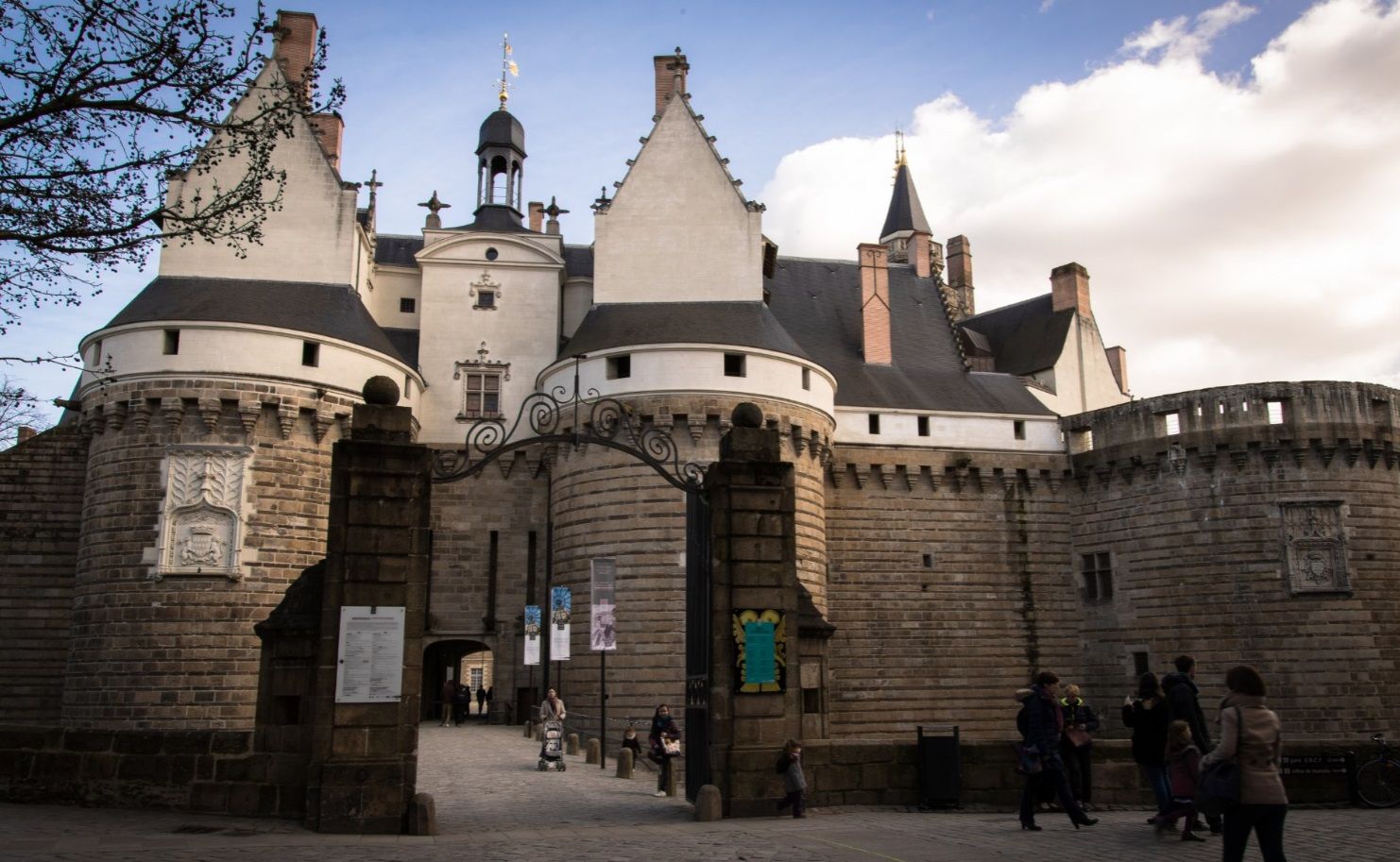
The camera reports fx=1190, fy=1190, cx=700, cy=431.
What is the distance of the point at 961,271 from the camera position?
160ft

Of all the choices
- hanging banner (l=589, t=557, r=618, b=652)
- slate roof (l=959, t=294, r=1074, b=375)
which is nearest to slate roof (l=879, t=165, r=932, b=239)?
slate roof (l=959, t=294, r=1074, b=375)

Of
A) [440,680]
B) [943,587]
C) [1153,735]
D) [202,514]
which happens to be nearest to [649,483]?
[202,514]

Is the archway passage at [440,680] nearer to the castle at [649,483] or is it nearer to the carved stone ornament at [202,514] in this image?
the castle at [649,483]

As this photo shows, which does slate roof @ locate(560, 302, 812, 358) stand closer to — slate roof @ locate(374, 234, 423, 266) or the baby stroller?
slate roof @ locate(374, 234, 423, 266)

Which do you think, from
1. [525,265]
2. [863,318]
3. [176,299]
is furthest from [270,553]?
[863,318]

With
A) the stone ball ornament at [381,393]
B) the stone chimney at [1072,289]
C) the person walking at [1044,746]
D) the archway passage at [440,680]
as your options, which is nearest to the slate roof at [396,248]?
the archway passage at [440,680]

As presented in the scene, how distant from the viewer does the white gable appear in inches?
1073

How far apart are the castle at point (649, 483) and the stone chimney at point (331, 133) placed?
0.79ft

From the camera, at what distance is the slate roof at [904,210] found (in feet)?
176

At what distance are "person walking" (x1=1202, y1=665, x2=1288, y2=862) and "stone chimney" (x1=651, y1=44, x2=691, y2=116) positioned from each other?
936 inches

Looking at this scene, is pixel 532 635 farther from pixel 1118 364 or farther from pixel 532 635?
pixel 1118 364

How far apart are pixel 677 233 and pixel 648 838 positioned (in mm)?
19313

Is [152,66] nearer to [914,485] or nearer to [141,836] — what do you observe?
[141,836]

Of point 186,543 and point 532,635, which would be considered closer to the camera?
point 532,635
